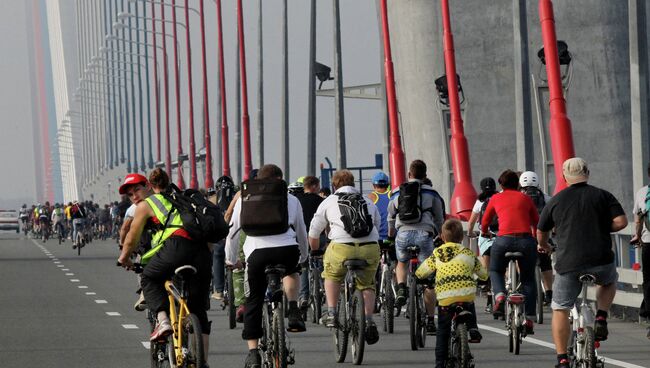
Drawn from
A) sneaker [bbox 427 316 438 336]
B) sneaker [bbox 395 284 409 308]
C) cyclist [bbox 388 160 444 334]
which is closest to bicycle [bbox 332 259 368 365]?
sneaker [bbox 427 316 438 336]

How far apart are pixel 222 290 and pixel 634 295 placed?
5.66 metres

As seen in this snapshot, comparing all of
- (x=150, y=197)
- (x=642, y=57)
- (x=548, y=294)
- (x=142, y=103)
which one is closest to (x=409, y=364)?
(x=150, y=197)

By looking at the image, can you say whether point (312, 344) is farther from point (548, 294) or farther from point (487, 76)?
point (487, 76)

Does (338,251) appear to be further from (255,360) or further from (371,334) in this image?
(255,360)

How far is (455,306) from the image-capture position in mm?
12375

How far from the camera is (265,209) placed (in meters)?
12.9

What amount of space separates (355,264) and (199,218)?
3514mm

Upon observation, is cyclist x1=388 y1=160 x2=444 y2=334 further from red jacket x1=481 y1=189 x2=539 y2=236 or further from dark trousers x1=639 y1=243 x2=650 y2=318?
dark trousers x1=639 y1=243 x2=650 y2=318

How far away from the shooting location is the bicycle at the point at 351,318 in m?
14.4

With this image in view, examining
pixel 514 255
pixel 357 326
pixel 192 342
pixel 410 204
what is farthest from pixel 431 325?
pixel 192 342

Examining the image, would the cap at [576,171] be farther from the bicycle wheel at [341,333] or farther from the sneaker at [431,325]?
the sneaker at [431,325]

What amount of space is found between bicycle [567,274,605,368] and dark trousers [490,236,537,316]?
4.40 metres

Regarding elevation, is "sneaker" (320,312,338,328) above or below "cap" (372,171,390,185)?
below

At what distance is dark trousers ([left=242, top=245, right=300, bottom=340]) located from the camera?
41.5 feet
